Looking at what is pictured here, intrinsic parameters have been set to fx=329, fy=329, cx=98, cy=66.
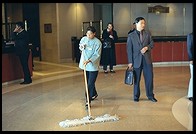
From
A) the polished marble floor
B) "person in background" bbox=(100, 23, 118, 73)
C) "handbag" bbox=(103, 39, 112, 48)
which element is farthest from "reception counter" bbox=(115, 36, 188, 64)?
the polished marble floor

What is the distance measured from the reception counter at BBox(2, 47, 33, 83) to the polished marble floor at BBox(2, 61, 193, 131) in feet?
0.59

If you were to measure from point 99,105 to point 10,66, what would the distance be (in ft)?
10.6

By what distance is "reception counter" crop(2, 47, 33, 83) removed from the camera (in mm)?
8039

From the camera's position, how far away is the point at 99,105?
5.96m

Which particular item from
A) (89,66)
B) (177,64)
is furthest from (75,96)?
(177,64)

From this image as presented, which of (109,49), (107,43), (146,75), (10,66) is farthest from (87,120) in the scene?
(109,49)

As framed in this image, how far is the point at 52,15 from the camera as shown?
12.8 m

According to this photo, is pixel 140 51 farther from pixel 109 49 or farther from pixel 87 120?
pixel 109 49

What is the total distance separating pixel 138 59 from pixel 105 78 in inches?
121

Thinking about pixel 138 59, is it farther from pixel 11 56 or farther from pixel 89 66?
pixel 11 56

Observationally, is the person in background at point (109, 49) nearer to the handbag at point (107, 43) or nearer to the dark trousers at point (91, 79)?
the handbag at point (107, 43)

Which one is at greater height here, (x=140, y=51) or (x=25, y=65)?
(x=140, y=51)

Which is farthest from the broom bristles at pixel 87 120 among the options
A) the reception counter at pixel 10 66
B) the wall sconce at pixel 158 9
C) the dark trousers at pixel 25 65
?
the wall sconce at pixel 158 9

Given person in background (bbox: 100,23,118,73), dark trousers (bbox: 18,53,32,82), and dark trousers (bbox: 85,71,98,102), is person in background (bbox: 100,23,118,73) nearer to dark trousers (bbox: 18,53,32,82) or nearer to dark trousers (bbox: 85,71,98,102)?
dark trousers (bbox: 18,53,32,82)
